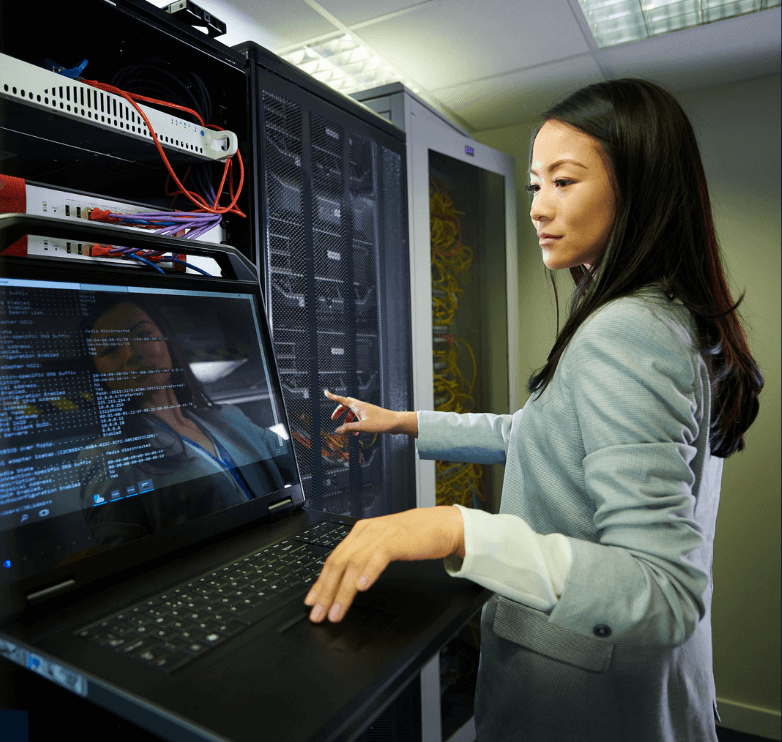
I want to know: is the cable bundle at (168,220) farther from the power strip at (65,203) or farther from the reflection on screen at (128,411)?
the reflection on screen at (128,411)

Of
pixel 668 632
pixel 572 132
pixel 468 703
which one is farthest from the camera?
pixel 468 703

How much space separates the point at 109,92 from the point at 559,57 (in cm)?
158

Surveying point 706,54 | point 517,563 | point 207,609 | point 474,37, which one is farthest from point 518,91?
point 207,609

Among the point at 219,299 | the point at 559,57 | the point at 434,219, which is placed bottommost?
the point at 219,299

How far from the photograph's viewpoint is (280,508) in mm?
789

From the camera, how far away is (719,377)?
69 centimetres

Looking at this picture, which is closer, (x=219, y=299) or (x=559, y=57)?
(x=219, y=299)

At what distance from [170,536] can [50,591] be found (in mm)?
142

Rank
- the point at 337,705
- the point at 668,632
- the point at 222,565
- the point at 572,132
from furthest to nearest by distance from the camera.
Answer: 1. the point at 572,132
2. the point at 222,565
3. the point at 668,632
4. the point at 337,705

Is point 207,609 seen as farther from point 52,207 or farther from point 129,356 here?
point 52,207

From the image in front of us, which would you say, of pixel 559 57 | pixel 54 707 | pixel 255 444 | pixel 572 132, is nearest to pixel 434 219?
pixel 559 57

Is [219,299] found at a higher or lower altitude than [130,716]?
higher

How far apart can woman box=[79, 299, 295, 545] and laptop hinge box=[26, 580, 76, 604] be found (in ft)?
0.19

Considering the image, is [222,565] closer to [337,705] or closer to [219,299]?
[337,705]
